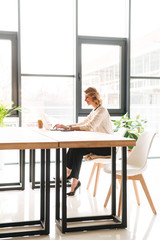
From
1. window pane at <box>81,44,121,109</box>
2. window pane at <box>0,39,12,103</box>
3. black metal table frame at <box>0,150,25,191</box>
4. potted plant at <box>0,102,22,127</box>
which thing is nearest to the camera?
black metal table frame at <box>0,150,25,191</box>

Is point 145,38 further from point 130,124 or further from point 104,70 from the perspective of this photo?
point 130,124

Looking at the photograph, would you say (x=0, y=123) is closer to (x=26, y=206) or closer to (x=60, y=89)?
(x=60, y=89)

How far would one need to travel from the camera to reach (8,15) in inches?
229

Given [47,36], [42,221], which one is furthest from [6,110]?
[42,221]

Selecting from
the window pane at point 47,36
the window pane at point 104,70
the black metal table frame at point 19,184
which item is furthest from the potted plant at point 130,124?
the black metal table frame at point 19,184

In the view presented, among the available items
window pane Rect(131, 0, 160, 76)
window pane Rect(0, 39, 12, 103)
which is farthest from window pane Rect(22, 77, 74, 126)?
window pane Rect(131, 0, 160, 76)

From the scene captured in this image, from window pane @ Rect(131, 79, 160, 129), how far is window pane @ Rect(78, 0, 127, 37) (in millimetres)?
1013

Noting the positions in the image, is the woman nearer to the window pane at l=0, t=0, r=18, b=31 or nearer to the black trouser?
the black trouser

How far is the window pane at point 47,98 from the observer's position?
237 inches

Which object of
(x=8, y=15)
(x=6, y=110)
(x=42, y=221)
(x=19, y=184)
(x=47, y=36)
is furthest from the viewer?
(x=47, y=36)

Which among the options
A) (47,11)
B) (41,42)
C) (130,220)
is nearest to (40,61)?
(41,42)

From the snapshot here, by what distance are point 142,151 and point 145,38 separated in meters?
3.86

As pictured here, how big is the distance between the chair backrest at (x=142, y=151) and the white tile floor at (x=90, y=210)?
0.46 metres

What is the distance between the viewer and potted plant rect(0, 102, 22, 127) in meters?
5.42
